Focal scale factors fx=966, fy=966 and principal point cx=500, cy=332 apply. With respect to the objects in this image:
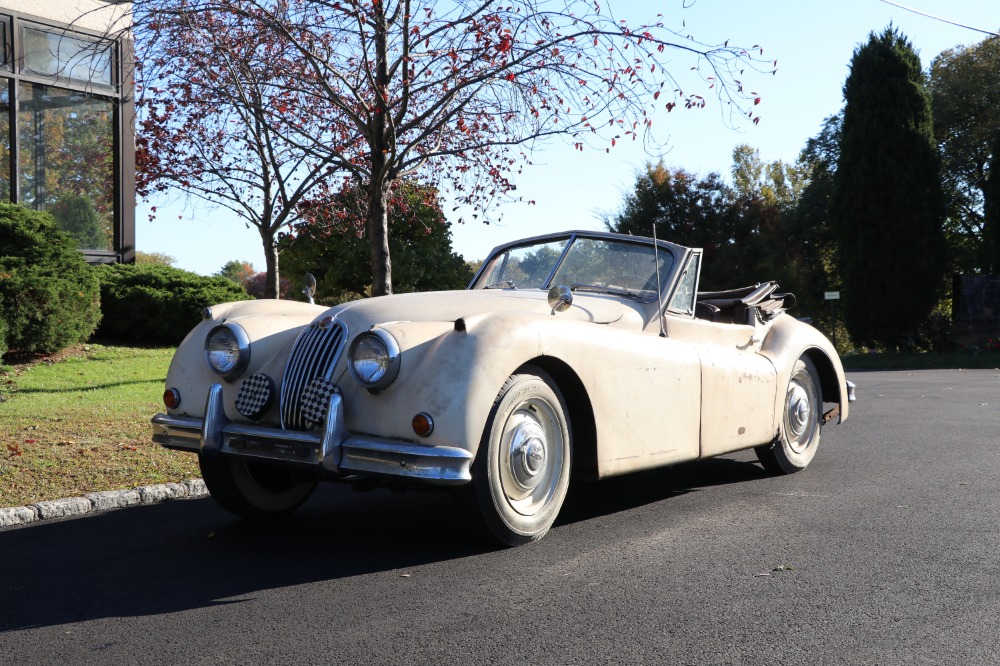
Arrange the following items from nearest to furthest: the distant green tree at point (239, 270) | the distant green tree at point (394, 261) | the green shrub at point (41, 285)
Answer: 1. the green shrub at point (41, 285)
2. the distant green tree at point (394, 261)
3. the distant green tree at point (239, 270)

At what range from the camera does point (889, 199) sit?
2720 cm

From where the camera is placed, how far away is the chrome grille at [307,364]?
474 cm

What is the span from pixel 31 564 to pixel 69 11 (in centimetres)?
1438

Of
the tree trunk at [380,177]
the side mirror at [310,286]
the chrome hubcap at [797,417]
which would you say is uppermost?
the tree trunk at [380,177]

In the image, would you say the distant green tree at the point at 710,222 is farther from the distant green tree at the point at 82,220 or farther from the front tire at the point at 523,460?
the front tire at the point at 523,460

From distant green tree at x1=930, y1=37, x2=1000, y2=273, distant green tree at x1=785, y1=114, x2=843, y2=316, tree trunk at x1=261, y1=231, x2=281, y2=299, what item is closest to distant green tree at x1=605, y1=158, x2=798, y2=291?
distant green tree at x1=785, y1=114, x2=843, y2=316

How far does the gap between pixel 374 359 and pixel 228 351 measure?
1.08m

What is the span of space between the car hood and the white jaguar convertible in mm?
17

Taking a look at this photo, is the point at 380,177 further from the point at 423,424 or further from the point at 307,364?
the point at 423,424

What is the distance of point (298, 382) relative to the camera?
4793mm

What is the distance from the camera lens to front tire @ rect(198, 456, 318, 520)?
528 centimetres

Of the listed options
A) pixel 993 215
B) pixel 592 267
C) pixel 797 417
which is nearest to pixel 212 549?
pixel 592 267

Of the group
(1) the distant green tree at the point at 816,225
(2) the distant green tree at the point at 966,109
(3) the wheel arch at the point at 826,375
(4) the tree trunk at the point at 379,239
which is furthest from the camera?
(1) the distant green tree at the point at 816,225

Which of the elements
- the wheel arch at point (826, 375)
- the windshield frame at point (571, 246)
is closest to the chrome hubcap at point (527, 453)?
the windshield frame at point (571, 246)
